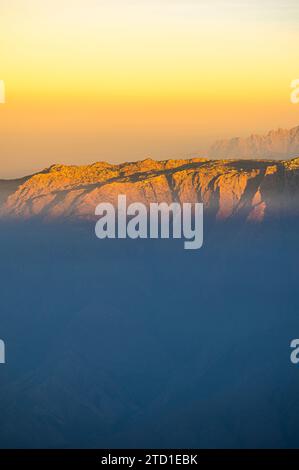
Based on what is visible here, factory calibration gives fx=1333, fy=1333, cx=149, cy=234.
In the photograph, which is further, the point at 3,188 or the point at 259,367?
the point at 259,367

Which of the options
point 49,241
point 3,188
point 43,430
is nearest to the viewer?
point 3,188

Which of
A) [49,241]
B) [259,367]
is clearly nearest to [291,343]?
[259,367]
